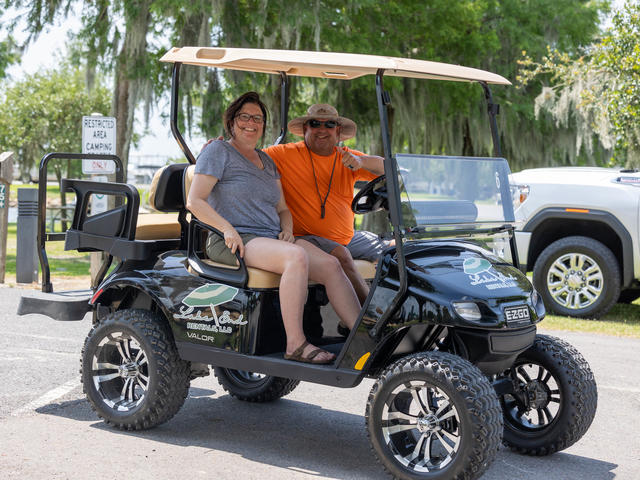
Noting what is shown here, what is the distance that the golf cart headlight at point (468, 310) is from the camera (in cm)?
403

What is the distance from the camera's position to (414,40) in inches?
713

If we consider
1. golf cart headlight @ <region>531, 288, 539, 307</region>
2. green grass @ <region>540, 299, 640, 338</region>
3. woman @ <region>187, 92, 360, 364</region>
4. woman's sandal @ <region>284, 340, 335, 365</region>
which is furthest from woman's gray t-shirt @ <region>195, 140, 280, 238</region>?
green grass @ <region>540, 299, 640, 338</region>

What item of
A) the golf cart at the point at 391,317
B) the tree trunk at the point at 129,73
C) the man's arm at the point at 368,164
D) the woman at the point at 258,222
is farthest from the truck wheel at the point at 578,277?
the tree trunk at the point at 129,73

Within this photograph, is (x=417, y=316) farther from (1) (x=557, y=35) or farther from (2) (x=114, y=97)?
(1) (x=557, y=35)

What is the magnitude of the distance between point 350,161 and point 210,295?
3.62ft

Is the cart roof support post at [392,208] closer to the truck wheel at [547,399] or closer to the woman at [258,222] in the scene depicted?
the woman at [258,222]

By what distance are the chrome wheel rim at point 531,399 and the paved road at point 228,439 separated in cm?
19

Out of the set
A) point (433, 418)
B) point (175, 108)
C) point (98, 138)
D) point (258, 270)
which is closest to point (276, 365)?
point (258, 270)

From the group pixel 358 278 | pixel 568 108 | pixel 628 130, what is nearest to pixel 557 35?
pixel 568 108

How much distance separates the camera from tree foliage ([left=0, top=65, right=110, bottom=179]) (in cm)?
2997

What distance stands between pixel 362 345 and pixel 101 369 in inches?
64.6

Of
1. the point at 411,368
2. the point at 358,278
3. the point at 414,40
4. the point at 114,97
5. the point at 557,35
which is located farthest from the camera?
the point at 557,35

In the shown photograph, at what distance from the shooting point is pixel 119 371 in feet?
16.5

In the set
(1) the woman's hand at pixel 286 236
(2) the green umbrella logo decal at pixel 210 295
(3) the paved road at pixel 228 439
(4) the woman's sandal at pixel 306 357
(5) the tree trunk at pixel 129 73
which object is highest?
(5) the tree trunk at pixel 129 73
